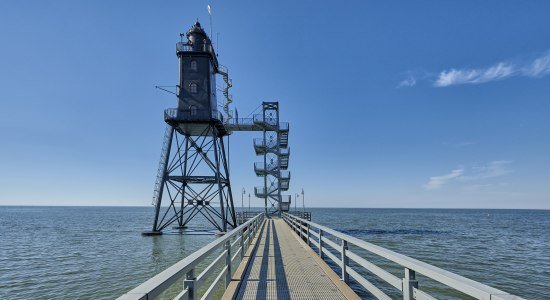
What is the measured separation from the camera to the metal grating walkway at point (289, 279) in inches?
215

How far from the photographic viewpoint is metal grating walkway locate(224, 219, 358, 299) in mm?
5461

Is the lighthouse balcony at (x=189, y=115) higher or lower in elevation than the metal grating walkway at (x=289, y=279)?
higher

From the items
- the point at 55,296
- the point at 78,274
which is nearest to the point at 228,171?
the point at 78,274

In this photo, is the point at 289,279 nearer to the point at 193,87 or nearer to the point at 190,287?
the point at 190,287

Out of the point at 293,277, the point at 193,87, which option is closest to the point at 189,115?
the point at 193,87

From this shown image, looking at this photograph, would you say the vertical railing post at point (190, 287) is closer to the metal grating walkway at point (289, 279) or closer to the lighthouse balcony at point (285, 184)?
the metal grating walkway at point (289, 279)

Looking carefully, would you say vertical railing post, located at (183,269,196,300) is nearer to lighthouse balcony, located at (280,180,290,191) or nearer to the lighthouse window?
the lighthouse window

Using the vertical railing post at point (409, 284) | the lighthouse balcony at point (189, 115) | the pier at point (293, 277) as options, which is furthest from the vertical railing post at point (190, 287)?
the lighthouse balcony at point (189, 115)

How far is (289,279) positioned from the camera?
21.5ft

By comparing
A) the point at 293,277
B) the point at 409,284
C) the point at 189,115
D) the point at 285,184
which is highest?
the point at 189,115

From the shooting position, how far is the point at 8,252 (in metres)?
20.4

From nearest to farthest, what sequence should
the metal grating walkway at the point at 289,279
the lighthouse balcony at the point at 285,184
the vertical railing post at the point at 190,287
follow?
the vertical railing post at the point at 190,287 → the metal grating walkway at the point at 289,279 → the lighthouse balcony at the point at 285,184

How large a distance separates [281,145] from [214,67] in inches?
418

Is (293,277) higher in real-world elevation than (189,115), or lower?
lower
